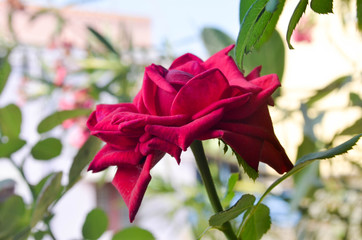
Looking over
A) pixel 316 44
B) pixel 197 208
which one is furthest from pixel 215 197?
pixel 316 44

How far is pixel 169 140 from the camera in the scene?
0.14m

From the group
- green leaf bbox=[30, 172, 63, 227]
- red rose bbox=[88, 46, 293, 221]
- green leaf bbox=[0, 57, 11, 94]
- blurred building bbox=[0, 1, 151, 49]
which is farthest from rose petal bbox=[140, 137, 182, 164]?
blurred building bbox=[0, 1, 151, 49]

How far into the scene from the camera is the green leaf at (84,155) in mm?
230

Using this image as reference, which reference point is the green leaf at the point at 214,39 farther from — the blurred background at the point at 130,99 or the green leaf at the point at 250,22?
the green leaf at the point at 250,22

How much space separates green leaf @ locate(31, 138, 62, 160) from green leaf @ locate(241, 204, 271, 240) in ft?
0.52

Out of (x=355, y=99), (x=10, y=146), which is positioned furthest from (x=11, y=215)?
(x=355, y=99)

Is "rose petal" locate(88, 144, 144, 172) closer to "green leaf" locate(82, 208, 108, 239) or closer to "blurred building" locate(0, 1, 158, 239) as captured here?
"green leaf" locate(82, 208, 108, 239)

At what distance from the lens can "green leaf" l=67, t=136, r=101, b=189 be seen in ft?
0.75

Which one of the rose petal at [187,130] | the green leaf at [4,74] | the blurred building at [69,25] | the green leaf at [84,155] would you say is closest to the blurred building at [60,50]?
the blurred building at [69,25]

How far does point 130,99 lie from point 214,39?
14 cm

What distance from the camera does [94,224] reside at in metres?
0.27

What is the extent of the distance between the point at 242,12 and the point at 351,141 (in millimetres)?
62

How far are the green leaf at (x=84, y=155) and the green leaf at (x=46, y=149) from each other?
68 millimetres

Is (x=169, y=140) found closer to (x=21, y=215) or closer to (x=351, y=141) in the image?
(x=351, y=141)
